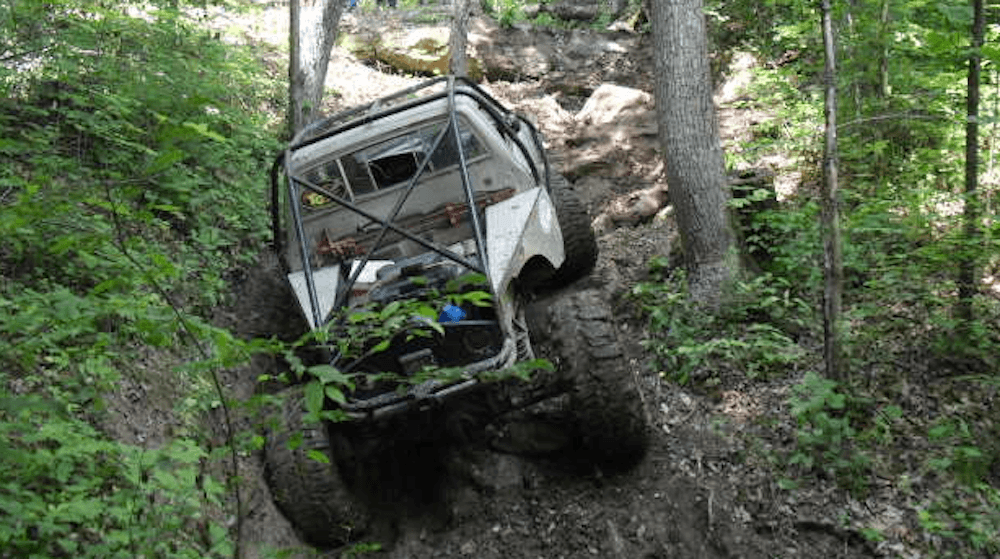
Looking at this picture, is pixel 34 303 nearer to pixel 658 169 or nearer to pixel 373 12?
pixel 658 169

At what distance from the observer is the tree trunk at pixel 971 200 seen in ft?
13.1

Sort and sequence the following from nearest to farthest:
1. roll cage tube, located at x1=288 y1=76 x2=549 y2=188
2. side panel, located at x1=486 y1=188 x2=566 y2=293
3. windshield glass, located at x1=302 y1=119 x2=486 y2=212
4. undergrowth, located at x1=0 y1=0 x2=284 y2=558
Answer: undergrowth, located at x1=0 y1=0 x2=284 y2=558 → side panel, located at x1=486 y1=188 x2=566 y2=293 → roll cage tube, located at x1=288 y1=76 x2=549 y2=188 → windshield glass, located at x1=302 y1=119 x2=486 y2=212

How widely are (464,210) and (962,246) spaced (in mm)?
3108

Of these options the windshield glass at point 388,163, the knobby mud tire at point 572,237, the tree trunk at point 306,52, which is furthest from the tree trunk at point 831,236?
the tree trunk at point 306,52

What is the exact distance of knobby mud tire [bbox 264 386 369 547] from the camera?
142 inches

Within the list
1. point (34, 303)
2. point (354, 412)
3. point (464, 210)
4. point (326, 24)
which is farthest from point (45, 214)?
point (326, 24)

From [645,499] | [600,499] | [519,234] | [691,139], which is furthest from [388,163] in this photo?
[645,499]

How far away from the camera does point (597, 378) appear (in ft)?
12.1

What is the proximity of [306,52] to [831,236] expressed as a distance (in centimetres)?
533

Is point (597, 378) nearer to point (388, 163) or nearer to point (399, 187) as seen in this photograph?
point (399, 187)

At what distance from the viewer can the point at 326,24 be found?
7156mm

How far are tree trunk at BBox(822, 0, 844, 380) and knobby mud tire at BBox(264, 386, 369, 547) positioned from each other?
2759mm

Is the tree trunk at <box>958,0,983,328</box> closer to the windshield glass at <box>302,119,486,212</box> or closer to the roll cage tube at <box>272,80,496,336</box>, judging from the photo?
the roll cage tube at <box>272,80,496,336</box>

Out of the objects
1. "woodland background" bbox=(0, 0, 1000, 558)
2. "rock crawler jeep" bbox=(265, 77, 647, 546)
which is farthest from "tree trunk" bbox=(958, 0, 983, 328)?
"rock crawler jeep" bbox=(265, 77, 647, 546)
